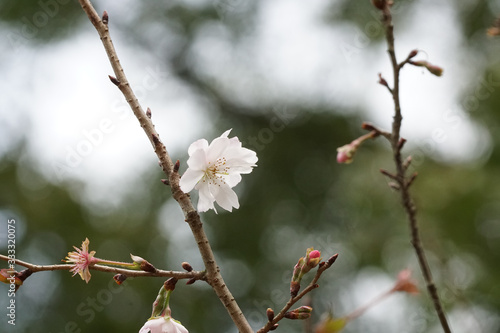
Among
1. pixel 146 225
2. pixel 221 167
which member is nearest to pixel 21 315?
pixel 146 225

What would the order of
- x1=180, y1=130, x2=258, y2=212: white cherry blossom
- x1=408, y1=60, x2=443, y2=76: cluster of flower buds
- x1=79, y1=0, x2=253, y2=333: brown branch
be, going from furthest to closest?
x1=408, y1=60, x2=443, y2=76: cluster of flower buds → x1=180, y1=130, x2=258, y2=212: white cherry blossom → x1=79, y1=0, x2=253, y2=333: brown branch

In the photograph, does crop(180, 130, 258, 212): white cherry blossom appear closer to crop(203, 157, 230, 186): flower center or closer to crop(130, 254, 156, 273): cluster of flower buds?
crop(203, 157, 230, 186): flower center

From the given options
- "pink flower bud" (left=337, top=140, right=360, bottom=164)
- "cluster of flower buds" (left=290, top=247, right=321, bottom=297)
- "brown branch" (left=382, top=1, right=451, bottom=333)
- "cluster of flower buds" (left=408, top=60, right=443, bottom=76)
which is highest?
"cluster of flower buds" (left=408, top=60, right=443, bottom=76)

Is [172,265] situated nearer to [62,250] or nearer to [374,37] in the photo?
[62,250]

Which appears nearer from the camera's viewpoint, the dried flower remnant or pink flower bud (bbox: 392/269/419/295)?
the dried flower remnant

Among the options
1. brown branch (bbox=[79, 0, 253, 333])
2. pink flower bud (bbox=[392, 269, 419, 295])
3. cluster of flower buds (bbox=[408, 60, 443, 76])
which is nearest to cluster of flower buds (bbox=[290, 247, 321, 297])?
brown branch (bbox=[79, 0, 253, 333])

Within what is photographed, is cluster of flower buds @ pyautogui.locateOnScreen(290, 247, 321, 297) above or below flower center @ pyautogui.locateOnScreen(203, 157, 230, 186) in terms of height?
below

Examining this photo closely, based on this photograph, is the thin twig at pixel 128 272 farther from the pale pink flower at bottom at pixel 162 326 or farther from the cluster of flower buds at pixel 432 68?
the cluster of flower buds at pixel 432 68

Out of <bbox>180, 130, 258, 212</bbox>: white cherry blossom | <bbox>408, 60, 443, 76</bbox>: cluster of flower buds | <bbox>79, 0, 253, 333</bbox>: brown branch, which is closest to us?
<bbox>79, 0, 253, 333</bbox>: brown branch
